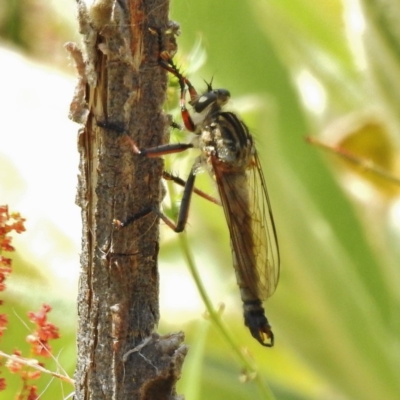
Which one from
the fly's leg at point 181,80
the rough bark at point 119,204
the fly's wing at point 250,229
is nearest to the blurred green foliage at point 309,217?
the fly's wing at point 250,229

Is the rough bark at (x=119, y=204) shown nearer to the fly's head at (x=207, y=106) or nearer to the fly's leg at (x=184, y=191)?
the fly's leg at (x=184, y=191)

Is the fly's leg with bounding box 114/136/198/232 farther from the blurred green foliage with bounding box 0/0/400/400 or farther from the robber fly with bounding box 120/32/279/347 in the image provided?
the blurred green foliage with bounding box 0/0/400/400

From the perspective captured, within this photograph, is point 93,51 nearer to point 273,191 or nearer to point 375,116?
point 273,191

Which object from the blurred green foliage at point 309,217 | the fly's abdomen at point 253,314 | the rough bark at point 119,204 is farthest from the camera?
the blurred green foliage at point 309,217

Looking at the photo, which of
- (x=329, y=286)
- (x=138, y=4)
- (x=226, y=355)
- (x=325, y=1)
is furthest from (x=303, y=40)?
(x=138, y=4)

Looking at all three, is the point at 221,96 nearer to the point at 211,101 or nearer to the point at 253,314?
the point at 211,101

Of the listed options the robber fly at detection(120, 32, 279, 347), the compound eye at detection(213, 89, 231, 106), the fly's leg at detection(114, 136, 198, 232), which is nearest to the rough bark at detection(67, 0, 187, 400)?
the fly's leg at detection(114, 136, 198, 232)

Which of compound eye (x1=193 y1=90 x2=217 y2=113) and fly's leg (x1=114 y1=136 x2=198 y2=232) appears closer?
fly's leg (x1=114 y1=136 x2=198 y2=232)

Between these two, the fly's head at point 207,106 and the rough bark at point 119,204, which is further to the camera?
the fly's head at point 207,106
